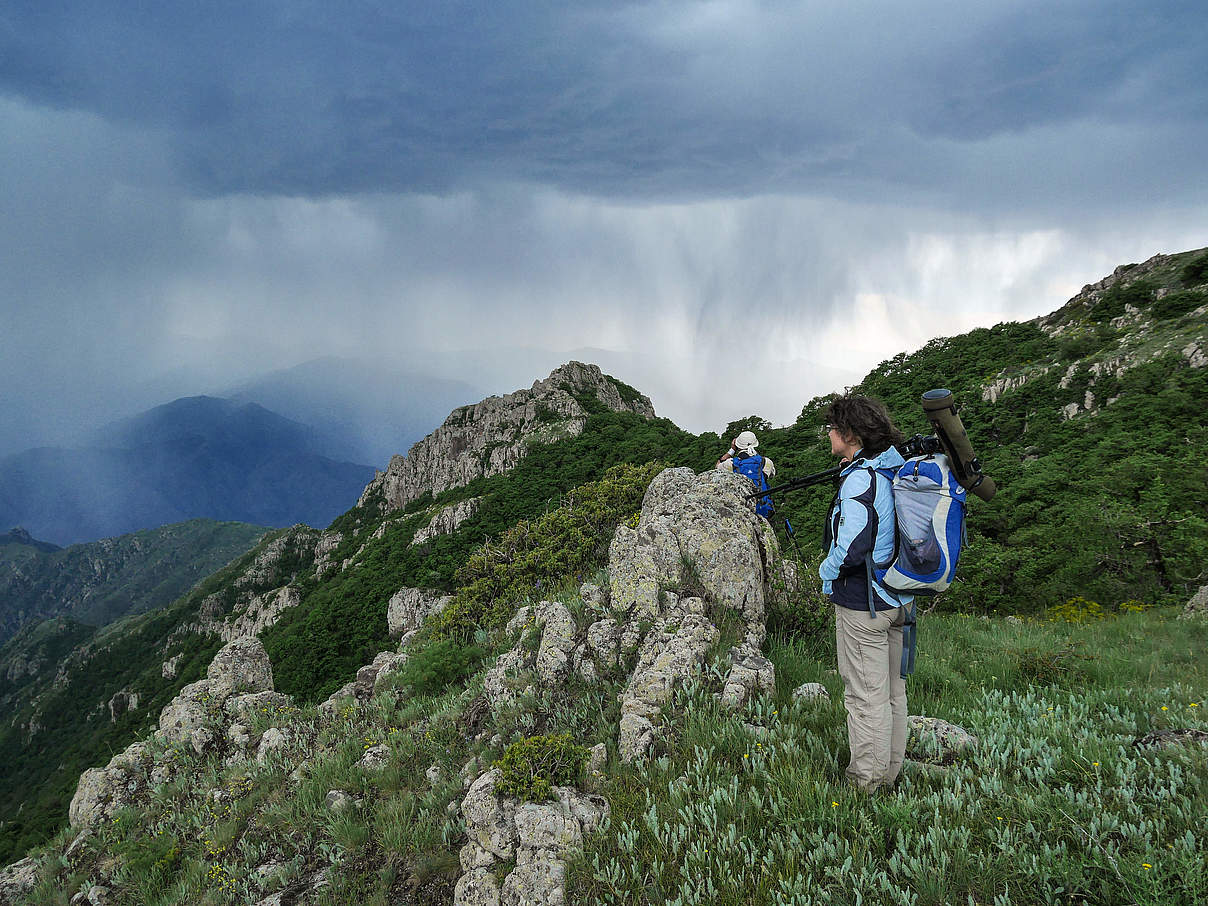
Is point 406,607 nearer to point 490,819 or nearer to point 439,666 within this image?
point 439,666

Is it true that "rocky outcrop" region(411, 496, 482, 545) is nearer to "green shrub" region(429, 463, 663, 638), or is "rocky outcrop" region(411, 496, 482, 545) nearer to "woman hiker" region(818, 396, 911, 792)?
"green shrub" region(429, 463, 663, 638)

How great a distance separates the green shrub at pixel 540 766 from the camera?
→ 178 inches

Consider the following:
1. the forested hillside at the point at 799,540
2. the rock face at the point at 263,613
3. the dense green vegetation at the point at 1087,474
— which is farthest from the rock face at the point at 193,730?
the rock face at the point at 263,613

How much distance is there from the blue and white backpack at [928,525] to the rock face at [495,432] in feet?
235

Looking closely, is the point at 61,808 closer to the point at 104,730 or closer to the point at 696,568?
the point at 104,730

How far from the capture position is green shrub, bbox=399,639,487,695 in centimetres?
877

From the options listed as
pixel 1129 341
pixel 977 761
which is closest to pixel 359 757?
pixel 977 761

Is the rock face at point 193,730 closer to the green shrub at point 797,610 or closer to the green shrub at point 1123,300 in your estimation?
the green shrub at point 797,610

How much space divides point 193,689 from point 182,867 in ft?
19.7

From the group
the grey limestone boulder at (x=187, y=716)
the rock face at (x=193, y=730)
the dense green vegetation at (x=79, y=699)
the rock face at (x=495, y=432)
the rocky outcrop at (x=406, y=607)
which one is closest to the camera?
the rock face at (x=193, y=730)

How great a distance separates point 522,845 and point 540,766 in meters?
0.78

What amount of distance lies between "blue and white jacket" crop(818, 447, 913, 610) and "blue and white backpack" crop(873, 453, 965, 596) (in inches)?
4.5

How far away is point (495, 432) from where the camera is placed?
9419 cm

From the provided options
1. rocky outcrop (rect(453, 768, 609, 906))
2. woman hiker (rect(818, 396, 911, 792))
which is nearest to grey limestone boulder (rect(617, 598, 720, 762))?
rocky outcrop (rect(453, 768, 609, 906))
